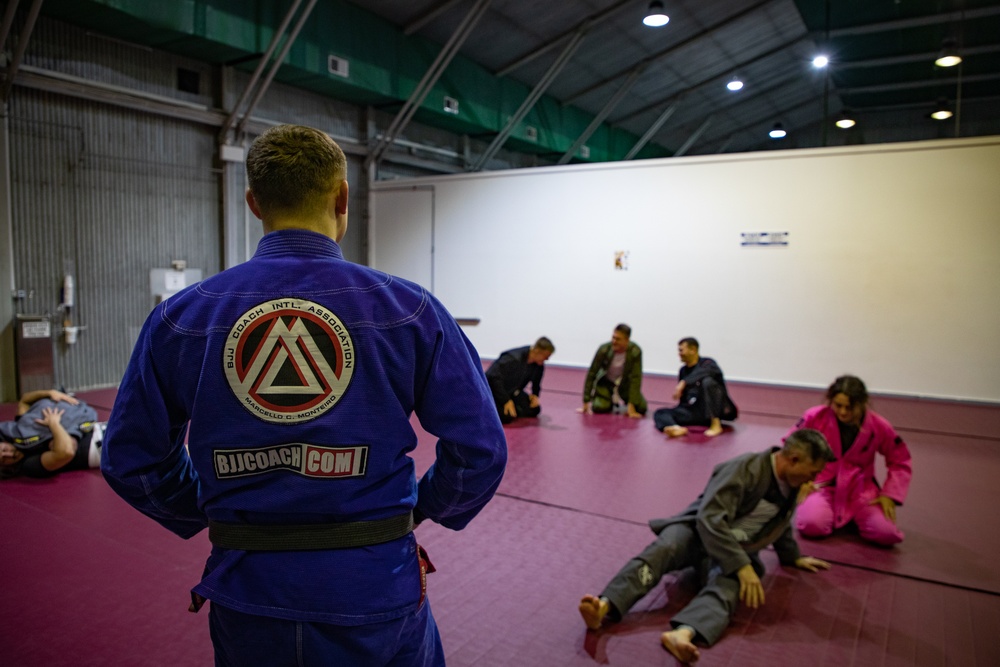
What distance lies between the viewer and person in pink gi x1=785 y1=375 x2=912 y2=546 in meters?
4.06

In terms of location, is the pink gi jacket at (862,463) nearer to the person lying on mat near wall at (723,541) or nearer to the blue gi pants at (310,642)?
the person lying on mat near wall at (723,541)

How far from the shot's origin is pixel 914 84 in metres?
14.9

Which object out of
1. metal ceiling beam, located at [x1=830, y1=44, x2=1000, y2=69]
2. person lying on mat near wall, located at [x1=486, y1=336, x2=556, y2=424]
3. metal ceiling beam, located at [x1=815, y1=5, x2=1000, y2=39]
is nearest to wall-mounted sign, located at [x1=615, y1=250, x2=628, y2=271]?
person lying on mat near wall, located at [x1=486, y1=336, x2=556, y2=424]

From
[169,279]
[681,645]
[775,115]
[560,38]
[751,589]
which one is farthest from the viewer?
[775,115]

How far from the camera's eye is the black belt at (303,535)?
1.23 m

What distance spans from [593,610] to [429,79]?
9.93m

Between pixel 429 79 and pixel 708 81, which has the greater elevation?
pixel 708 81

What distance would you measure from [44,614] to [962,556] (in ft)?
15.4

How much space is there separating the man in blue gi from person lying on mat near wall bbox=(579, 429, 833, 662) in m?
1.96

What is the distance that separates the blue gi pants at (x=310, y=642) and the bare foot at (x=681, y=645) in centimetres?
183

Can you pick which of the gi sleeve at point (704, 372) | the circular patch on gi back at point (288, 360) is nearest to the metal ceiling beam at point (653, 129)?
the gi sleeve at point (704, 372)

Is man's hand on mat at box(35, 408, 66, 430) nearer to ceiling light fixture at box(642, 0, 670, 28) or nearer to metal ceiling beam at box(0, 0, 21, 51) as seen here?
metal ceiling beam at box(0, 0, 21, 51)

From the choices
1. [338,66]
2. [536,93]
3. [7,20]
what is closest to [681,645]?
[7,20]

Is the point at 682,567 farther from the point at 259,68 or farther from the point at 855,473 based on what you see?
the point at 259,68
